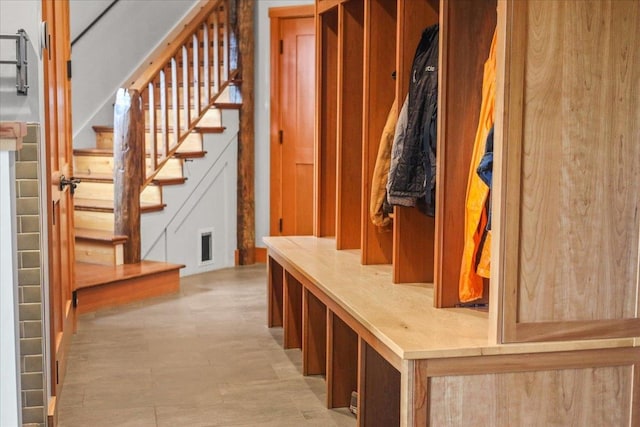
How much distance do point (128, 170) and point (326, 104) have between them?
2.00 m

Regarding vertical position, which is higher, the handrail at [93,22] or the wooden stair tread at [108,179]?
the handrail at [93,22]

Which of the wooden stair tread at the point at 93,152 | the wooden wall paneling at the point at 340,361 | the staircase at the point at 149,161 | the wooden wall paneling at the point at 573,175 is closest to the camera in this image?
the wooden wall paneling at the point at 573,175

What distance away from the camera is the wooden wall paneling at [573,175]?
240 cm

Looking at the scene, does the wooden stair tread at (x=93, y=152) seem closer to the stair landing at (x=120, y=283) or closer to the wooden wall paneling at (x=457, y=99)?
the stair landing at (x=120, y=283)

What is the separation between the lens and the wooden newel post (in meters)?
5.80

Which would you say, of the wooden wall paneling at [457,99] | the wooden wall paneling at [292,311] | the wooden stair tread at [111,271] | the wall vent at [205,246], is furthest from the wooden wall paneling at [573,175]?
the wall vent at [205,246]

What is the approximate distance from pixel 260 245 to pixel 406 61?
4.17 metres

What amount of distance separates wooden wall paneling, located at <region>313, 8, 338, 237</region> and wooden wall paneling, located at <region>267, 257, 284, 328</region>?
574 millimetres

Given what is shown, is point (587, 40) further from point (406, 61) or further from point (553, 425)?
point (553, 425)

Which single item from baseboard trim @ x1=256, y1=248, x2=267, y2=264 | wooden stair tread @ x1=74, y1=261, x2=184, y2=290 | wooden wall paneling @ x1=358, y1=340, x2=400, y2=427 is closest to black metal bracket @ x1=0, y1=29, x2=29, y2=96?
wooden wall paneling @ x1=358, y1=340, x2=400, y2=427

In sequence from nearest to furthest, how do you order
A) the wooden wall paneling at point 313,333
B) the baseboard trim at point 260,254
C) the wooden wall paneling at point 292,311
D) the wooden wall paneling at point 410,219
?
the wooden wall paneling at point 410,219, the wooden wall paneling at point 313,333, the wooden wall paneling at point 292,311, the baseboard trim at point 260,254

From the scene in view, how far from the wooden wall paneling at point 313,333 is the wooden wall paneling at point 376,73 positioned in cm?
53

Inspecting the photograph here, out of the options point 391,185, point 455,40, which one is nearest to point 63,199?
point 391,185

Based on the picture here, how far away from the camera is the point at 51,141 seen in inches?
138
